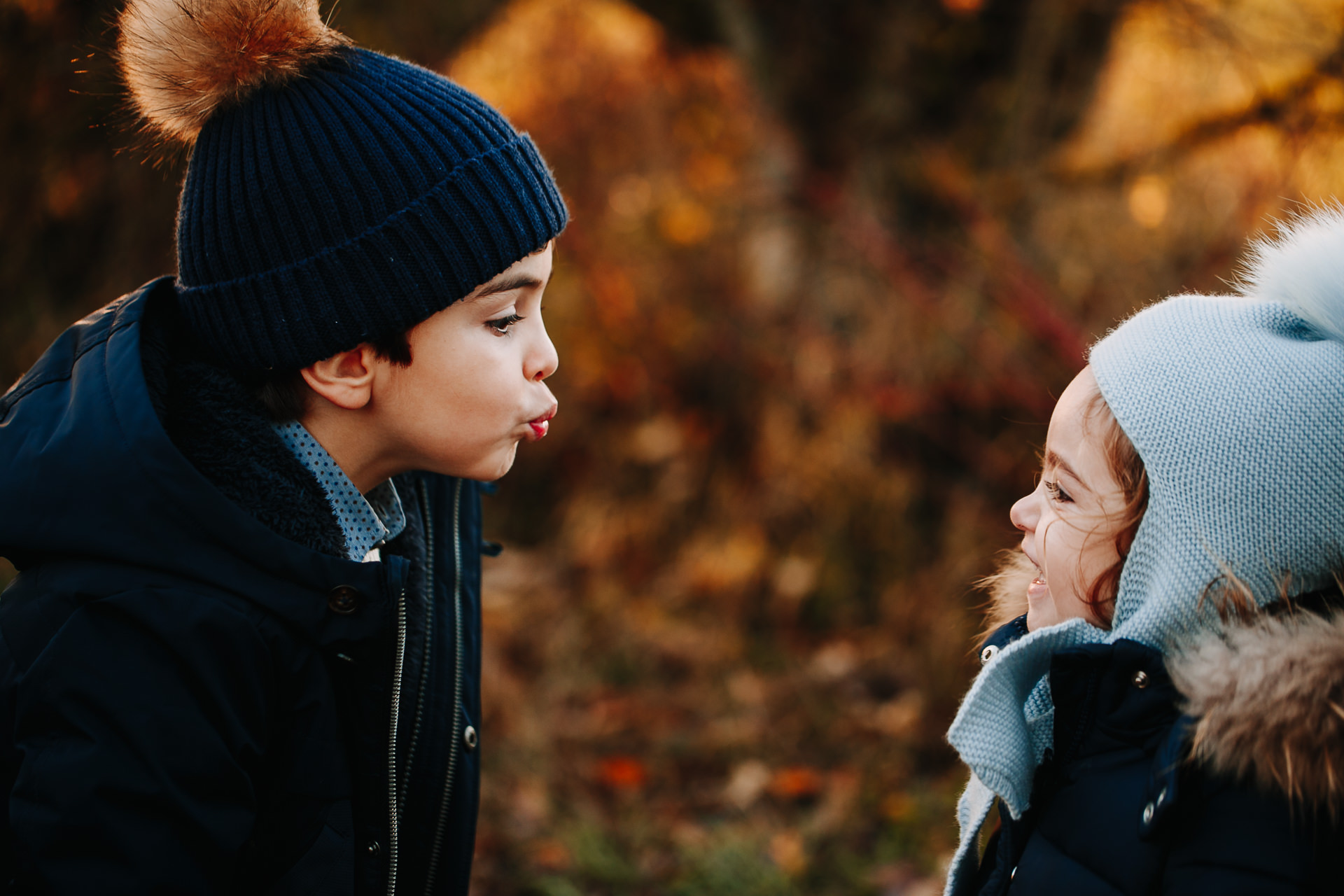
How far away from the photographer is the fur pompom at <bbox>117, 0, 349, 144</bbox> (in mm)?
1553

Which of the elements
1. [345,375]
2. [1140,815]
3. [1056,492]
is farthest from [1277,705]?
[345,375]

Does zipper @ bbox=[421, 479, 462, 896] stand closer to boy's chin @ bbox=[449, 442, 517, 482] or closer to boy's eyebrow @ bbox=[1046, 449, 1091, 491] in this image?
boy's chin @ bbox=[449, 442, 517, 482]

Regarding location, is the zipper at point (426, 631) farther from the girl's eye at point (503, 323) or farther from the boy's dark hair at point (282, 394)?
the girl's eye at point (503, 323)

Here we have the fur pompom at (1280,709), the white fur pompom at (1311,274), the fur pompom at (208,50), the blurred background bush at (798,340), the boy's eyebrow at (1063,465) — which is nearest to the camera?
the fur pompom at (1280,709)

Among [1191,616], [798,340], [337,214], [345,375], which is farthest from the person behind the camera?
[798,340]

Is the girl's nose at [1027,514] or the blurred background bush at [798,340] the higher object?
the girl's nose at [1027,514]

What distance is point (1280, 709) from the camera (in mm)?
1178

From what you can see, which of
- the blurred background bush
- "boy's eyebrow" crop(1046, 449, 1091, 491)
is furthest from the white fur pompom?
the blurred background bush

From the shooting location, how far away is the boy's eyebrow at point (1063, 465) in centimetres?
143

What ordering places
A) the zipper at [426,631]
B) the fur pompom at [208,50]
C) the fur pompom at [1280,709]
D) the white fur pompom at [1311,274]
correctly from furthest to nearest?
the zipper at [426,631], the fur pompom at [208,50], the white fur pompom at [1311,274], the fur pompom at [1280,709]

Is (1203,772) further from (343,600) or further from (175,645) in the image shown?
(175,645)

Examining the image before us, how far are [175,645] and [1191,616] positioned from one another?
1.48 meters

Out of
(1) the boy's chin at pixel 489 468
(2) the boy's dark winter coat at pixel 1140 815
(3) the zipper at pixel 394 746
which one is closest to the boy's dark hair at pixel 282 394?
(1) the boy's chin at pixel 489 468

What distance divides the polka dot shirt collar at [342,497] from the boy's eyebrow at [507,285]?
413mm
